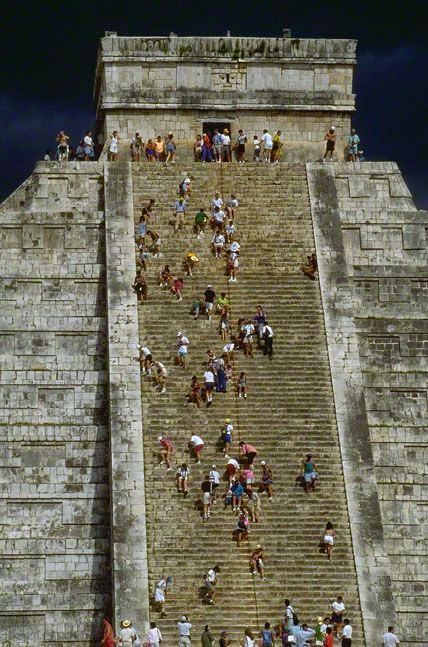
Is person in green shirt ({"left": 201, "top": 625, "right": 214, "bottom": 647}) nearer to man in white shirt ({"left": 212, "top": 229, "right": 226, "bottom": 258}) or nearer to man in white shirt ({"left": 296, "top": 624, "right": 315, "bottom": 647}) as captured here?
man in white shirt ({"left": 296, "top": 624, "right": 315, "bottom": 647})

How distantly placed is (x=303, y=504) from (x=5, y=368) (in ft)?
27.0

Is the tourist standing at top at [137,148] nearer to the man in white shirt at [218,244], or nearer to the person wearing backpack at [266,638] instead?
the man in white shirt at [218,244]

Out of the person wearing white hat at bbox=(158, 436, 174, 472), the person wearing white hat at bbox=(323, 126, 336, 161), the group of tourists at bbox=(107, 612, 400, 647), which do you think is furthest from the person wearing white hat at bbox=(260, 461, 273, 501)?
the person wearing white hat at bbox=(323, 126, 336, 161)

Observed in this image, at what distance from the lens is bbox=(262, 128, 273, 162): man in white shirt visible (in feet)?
182

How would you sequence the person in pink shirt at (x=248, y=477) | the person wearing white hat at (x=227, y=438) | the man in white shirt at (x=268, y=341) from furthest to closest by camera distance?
the man in white shirt at (x=268, y=341), the person wearing white hat at (x=227, y=438), the person in pink shirt at (x=248, y=477)

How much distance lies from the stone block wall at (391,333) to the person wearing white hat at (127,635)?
238 inches

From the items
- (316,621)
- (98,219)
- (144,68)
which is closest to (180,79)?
(144,68)

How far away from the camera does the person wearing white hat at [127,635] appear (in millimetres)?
43625

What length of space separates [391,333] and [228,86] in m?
8.72

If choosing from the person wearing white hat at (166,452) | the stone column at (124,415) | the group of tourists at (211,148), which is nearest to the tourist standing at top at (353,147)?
the group of tourists at (211,148)

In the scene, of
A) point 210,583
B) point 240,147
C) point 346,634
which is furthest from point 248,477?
point 240,147

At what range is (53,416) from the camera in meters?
50.2

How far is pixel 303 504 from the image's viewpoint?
1844 inches

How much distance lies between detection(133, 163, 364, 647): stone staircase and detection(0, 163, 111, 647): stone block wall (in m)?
1.59
